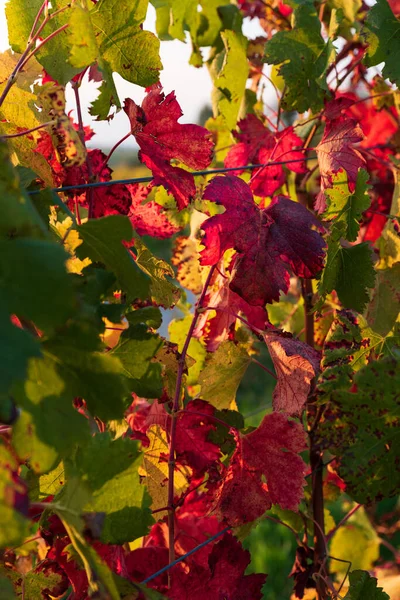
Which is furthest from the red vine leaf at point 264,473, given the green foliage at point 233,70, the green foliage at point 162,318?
the green foliage at point 233,70

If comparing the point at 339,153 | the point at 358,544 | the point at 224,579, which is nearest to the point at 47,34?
the point at 339,153

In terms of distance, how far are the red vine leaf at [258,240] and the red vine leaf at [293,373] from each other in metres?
0.07

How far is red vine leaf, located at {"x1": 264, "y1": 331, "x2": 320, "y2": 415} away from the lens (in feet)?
2.58

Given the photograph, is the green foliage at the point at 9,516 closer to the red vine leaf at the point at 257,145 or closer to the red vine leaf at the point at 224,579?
the red vine leaf at the point at 224,579

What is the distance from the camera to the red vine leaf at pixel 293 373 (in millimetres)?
787

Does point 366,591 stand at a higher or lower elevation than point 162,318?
lower

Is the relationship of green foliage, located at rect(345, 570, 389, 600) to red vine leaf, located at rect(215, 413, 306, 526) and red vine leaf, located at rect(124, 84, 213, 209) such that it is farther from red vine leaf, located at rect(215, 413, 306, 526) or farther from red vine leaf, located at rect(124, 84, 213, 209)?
red vine leaf, located at rect(124, 84, 213, 209)

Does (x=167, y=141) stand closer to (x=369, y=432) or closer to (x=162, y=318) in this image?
(x=162, y=318)

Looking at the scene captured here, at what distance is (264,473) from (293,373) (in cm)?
13

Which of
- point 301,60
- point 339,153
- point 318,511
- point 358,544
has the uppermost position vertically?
point 301,60

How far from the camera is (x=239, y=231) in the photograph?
827 mm

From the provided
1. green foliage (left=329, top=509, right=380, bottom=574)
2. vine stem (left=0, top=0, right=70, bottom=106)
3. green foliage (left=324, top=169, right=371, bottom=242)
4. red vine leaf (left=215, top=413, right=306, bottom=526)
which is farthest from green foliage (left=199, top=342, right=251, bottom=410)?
green foliage (left=329, top=509, right=380, bottom=574)

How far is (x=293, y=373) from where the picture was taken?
2.63 feet

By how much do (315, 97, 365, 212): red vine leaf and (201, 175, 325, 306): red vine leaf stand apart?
3.9 inches
